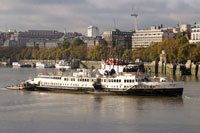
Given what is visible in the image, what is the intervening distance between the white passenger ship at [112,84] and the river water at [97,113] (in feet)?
3.93

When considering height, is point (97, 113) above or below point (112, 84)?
below

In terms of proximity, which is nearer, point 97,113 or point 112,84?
point 97,113

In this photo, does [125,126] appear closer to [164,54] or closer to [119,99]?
[119,99]

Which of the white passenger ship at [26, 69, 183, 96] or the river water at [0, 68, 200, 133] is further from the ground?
the white passenger ship at [26, 69, 183, 96]

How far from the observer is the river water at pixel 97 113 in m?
41.2

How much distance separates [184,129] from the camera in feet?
134

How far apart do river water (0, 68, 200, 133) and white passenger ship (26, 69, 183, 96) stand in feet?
3.93

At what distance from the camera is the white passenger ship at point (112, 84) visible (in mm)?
58625

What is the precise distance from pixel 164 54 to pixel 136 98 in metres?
69.4

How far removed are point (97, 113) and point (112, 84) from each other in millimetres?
13418

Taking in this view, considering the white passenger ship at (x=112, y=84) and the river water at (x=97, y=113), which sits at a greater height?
the white passenger ship at (x=112, y=84)

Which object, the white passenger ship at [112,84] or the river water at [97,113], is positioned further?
the white passenger ship at [112,84]

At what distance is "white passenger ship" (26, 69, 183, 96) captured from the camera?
5862cm

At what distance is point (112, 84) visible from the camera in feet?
201
